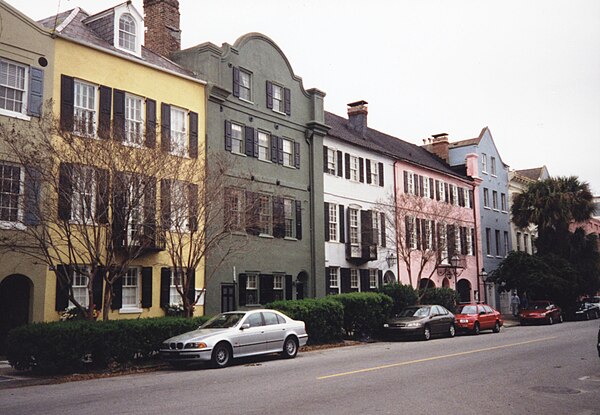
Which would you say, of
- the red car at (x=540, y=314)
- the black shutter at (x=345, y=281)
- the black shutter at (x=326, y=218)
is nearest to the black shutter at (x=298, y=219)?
the black shutter at (x=326, y=218)

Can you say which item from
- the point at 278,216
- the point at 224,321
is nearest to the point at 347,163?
the point at 278,216

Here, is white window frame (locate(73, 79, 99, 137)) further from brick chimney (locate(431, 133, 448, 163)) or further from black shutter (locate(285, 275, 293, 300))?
brick chimney (locate(431, 133, 448, 163))

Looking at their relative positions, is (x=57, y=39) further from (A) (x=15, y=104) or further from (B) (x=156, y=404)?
(B) (x=156, y=404)

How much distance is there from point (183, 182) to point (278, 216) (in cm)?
953

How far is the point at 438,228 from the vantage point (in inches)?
1328

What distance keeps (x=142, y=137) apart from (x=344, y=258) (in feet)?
52.7

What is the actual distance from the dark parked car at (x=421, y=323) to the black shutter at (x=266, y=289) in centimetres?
508

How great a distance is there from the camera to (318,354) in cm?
1988

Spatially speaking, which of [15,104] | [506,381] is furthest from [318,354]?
[15,104]

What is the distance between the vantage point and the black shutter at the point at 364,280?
32.8 meters

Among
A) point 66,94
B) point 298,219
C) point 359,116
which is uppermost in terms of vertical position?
point 359,116

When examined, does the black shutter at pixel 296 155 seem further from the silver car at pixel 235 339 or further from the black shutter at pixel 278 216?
the silver car at pixel 235 339

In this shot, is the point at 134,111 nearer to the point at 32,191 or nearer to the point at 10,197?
the point at 32,191

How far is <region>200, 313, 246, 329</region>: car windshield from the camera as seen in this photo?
56.5 feet
